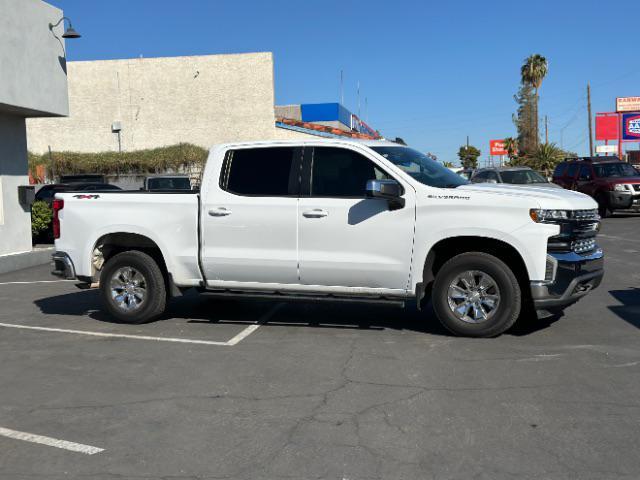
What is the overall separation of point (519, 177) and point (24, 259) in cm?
1367

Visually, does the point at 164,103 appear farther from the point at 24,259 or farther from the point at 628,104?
the point at 628,104

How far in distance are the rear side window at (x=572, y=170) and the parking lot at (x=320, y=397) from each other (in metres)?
17.0

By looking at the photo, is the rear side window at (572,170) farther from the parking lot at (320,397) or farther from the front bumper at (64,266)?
the front bumper at (64,266)

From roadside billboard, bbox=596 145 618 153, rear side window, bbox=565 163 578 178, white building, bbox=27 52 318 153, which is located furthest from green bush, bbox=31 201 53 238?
roadside billboard, bbox=596 145 618 153

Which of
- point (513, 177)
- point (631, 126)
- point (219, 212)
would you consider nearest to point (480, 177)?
point (513, 177)

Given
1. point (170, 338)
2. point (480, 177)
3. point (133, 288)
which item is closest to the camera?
point (170, 338)

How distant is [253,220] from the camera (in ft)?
24.7

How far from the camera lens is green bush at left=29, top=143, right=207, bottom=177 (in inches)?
1668

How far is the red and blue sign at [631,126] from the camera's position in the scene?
6612cm

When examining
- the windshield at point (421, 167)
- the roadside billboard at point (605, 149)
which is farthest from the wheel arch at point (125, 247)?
the roadside billboard at point (605, 149)

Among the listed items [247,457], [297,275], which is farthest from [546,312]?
[247,457]

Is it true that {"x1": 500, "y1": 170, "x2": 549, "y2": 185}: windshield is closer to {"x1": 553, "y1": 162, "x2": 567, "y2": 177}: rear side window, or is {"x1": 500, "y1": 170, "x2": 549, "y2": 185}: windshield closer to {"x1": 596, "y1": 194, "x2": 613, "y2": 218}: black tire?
{"x1": 596, "y1": 194, "x2": 613, "y2": 218}: black tire

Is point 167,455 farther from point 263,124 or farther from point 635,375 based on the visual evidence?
point 263,124

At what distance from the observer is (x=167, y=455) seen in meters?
4.21
